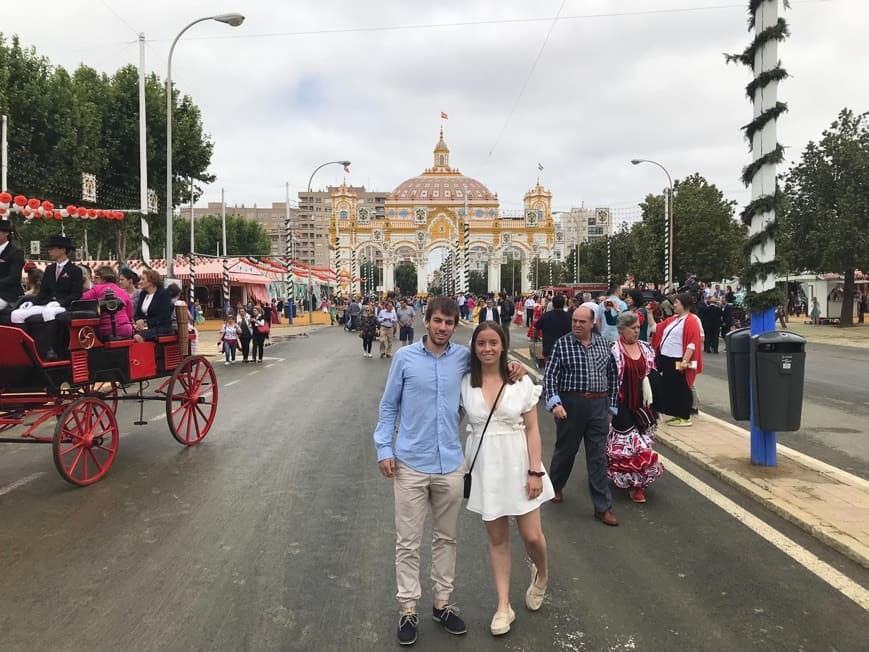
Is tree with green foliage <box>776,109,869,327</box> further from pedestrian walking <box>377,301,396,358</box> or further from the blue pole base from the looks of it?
the blue pole base

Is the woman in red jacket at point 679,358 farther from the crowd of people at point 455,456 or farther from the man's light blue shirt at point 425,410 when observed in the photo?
the man's light blue shirt at point 425,410

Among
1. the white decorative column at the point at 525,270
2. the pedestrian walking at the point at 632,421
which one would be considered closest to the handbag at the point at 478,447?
the pedestrian walking at the point at 632,421

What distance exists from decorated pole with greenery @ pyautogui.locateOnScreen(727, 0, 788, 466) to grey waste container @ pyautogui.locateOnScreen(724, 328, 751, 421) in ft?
0.40

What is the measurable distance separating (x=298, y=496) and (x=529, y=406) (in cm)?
321

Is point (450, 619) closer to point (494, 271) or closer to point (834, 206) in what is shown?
point (834, 206)

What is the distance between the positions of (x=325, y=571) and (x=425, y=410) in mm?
1531

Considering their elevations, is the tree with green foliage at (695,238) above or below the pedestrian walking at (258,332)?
above

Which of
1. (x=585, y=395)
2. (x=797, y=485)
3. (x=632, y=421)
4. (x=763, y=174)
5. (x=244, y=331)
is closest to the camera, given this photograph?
(x=585, y=395)

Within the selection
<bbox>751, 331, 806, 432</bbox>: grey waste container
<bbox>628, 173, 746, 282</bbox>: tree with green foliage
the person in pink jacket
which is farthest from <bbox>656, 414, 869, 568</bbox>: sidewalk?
<bbox>628, 173, 746, 282</bbox>: tree with green foliage

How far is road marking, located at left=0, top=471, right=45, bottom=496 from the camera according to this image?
620cm

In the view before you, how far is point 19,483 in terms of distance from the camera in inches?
254

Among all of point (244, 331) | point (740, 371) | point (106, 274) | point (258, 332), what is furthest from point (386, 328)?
point (740, 371)

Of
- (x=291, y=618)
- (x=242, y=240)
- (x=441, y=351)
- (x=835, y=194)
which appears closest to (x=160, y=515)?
(x=291, y=618)

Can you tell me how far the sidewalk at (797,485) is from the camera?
489cm
